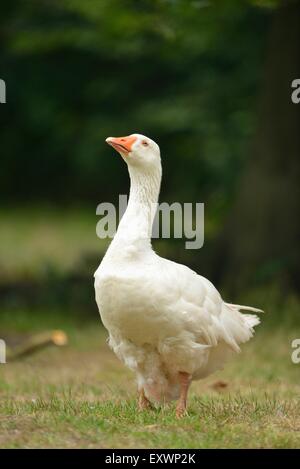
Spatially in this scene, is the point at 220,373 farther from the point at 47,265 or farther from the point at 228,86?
the point at 228,86

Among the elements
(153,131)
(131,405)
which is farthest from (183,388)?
(153,131)

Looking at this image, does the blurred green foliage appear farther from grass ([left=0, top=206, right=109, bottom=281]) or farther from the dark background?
grass ([left=0, top=206, right=109, bottom=281])

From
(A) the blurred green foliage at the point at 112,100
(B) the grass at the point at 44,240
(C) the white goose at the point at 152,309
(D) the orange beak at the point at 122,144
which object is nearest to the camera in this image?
(C) the white goose at the point at 152,309

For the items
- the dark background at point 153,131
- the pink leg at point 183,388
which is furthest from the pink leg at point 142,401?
the dark background at point 153,131

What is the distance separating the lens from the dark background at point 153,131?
1222 cm

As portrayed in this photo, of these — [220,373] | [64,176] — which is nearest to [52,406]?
[220,373]

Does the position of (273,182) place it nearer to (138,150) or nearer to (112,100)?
(138,150)

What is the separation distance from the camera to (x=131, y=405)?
677 cm

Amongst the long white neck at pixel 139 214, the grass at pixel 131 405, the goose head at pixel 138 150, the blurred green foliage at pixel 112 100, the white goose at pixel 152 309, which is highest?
the blurred green foliage at pixel 112 100

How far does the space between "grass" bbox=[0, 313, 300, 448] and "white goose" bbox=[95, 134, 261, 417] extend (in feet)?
0.92

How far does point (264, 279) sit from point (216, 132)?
963 centimetres

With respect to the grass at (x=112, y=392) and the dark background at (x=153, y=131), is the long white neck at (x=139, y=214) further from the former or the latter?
the dark background at (x=153, y=131)
